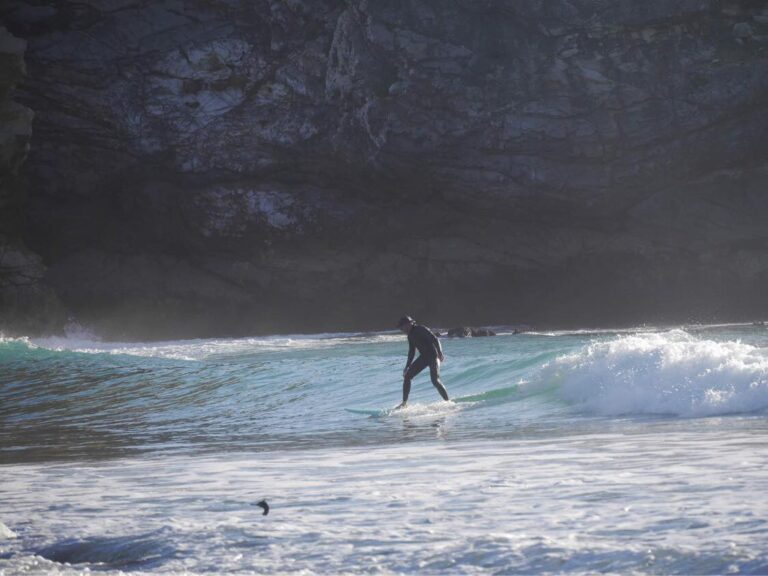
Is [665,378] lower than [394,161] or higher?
lower

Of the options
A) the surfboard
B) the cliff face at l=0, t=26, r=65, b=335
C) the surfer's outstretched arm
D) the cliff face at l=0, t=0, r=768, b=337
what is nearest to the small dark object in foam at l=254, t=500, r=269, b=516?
the surfboard

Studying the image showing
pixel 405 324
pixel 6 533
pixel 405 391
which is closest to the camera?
pixel 6 533

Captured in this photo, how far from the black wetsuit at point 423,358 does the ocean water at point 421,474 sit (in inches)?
18.4

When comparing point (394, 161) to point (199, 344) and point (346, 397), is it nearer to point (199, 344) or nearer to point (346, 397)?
point (199, 344)

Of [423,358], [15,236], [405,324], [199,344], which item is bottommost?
[199,344]

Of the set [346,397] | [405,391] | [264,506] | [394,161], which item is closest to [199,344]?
[394,161]

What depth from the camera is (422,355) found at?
53.8 ft

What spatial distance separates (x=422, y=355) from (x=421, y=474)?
836 centimetres

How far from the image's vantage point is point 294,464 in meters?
9.14

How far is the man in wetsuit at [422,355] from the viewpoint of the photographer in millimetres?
15885

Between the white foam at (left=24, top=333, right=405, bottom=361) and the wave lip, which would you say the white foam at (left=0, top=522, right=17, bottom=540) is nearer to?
the wave lip

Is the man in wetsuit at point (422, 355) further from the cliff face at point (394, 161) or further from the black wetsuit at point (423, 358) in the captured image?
the cliff face at point (394, 161)

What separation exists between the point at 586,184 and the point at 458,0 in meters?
7.71

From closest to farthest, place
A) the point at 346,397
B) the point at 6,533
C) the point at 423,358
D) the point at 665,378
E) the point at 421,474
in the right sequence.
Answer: the point at 6,533 < the point at 421,474 < the point at 665,378 < the point at 423,358 < the point at 346,397
